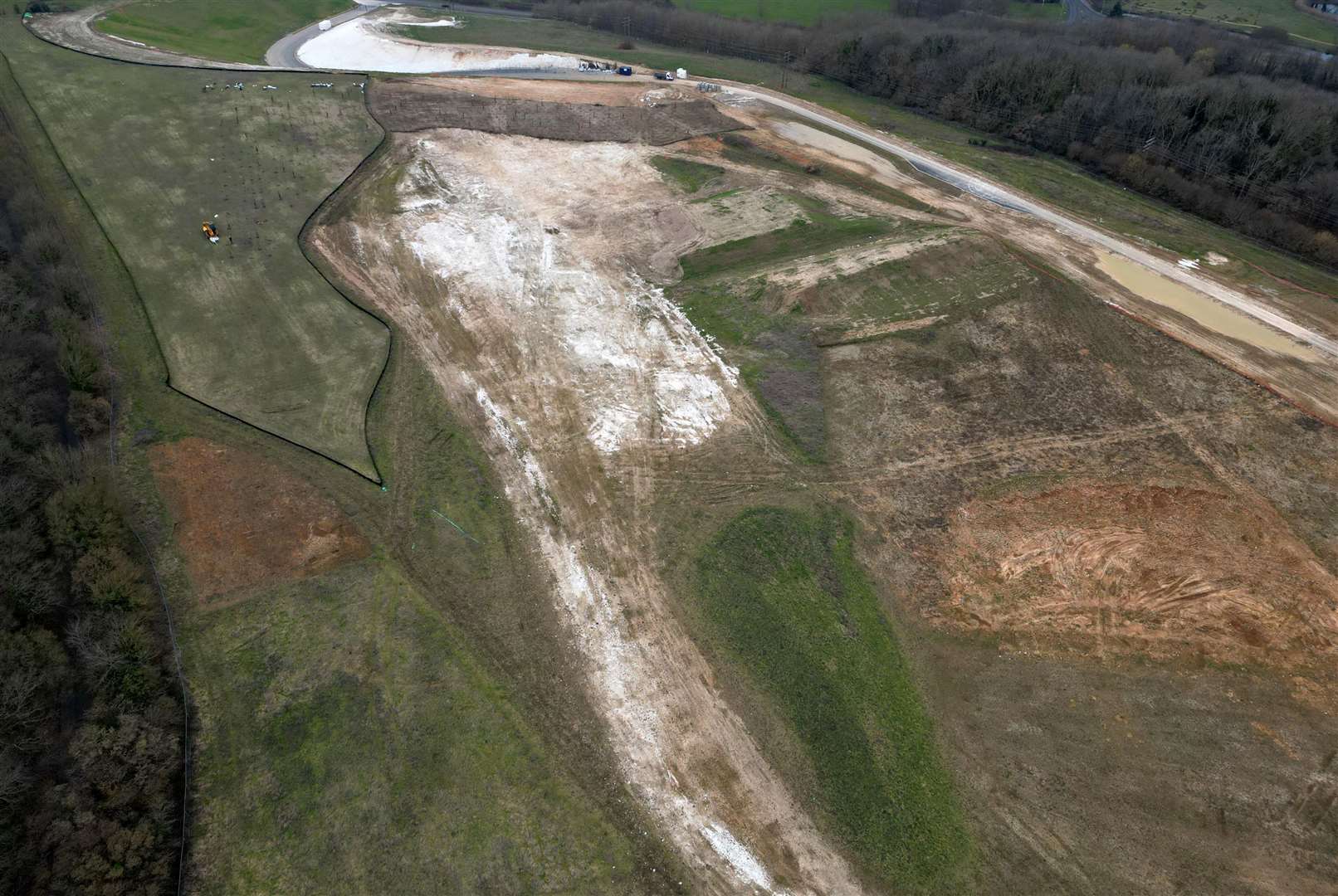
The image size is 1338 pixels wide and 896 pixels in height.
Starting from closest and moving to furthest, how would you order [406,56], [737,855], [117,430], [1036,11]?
[737,855]
[117,430]
[406,56]
[1036,11]

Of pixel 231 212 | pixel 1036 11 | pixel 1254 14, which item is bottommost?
pixel 231 212

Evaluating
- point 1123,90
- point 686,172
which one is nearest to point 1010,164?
point 1123,90

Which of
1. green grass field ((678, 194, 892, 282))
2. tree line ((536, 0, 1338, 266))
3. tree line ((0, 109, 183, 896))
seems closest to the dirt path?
green grass field ((678, 194, 892, 282))

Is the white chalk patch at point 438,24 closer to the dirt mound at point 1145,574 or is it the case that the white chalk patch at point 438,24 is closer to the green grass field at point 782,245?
the green grass field at point 782,245

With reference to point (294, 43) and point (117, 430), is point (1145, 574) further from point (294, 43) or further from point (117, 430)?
point (294, 43)

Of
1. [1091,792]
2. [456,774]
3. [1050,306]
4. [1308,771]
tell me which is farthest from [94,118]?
[1308,771]

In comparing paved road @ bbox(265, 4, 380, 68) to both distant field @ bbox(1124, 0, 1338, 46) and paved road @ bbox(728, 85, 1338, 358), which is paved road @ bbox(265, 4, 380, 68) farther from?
distant field @ bbox(1124, 0, 1338, 46)
